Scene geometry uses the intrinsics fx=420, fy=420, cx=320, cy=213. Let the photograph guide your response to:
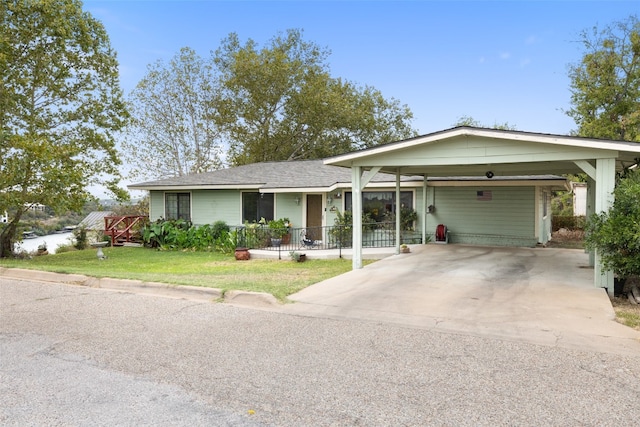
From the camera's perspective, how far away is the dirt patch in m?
14.9

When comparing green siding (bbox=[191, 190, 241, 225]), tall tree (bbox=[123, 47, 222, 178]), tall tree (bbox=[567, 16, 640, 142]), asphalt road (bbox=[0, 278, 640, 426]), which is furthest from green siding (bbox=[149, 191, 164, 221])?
tall tree (bbox=[567, 16, 640, 142])

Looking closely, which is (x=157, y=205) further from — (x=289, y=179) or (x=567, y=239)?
(x=567, y=239)

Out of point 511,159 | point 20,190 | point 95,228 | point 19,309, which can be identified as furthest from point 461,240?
point 95,228

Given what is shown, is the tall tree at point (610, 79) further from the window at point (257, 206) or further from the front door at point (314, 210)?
the window at point (257, 206)

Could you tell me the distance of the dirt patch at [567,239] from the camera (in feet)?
48.9

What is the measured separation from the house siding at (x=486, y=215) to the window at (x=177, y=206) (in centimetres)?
1070

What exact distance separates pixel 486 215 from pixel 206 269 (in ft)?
32.3

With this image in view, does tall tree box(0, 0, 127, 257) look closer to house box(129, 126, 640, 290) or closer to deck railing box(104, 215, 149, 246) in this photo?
deck railing box(104, 215, 149, 246)

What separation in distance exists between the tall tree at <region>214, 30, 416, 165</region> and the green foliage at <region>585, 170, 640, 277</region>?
2501 cm

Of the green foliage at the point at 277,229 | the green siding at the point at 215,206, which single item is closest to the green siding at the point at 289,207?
the green foliage at the point at 277,229

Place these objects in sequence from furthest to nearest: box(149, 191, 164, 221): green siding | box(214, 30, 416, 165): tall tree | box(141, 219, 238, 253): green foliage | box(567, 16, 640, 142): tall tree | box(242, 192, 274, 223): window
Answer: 1. box(214, 30, 416, 165): tall tree
2. box(567, 16, 640, 142): tall tree
3. box(149, 191, 164, 221): green siding
4. box(242, 192, 274, 223): window
5. box(141, 219, 238, 253): green foliage

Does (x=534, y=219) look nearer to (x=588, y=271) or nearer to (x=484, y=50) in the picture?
(x=588, y=271)

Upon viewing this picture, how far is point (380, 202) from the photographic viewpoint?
1616cm

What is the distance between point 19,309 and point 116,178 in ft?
41.0
